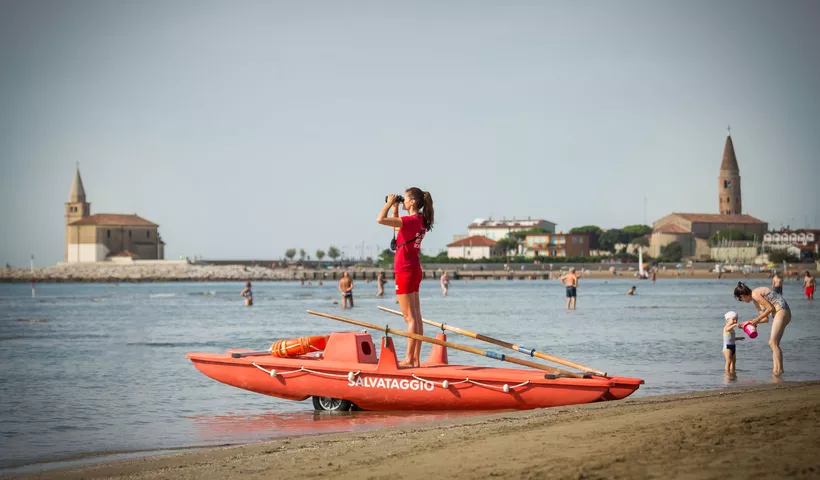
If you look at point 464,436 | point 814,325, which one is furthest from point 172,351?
point 814,325

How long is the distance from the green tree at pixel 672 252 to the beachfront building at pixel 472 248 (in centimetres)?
3369

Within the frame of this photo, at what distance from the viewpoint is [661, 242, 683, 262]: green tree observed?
178 metres

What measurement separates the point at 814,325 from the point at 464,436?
65.6 feet

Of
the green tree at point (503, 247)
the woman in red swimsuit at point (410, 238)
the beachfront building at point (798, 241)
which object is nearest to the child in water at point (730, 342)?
the woman in red swimsuit at point (410, 238)

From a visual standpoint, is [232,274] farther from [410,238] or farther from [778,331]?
[410,238]

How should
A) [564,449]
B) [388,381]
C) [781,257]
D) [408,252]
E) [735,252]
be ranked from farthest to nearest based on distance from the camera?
1. [735,252]
2. [781,257]
3. [388,381]
4. [408,252]
5. [564,449]

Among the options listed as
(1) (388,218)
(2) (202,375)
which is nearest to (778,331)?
(1) (388,218)

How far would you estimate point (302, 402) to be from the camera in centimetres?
1298

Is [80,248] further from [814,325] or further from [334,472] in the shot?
[334,472]

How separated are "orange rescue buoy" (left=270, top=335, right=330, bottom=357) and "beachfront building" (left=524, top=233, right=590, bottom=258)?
179 meters

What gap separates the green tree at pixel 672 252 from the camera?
178 meters

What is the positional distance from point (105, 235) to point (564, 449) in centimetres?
17750

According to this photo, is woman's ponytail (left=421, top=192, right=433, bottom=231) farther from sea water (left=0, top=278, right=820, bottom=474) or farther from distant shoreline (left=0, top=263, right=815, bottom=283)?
distant shoreline (left=0, top=263, right=815, bottom=283)

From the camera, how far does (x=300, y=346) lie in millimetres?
12227
